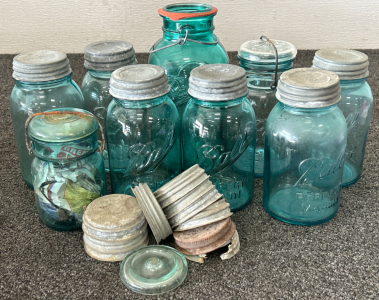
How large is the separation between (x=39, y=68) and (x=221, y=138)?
11.4 inches

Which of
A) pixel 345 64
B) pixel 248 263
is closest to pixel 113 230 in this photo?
pixel 248 263

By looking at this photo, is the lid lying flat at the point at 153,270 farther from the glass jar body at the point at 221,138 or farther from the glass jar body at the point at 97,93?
the glass jar body at the point at 97,93

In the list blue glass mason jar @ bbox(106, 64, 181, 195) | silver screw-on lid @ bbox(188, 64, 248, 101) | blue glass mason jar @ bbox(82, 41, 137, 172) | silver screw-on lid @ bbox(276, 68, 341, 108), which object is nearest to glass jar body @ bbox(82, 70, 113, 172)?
blue glass mason jar @ bbox(82, 41, 137, 172)

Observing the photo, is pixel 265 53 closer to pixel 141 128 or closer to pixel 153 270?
pixel 141 128

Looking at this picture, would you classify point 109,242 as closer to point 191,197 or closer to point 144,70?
point 191,197

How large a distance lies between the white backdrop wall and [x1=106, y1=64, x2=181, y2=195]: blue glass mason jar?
0.71 m

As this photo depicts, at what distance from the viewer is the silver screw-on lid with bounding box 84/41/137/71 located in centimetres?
73

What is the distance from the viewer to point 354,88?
72 centimetres

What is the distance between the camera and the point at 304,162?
0.65m

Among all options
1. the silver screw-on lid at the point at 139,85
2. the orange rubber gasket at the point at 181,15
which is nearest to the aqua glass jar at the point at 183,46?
the orange rubber gasket at the point at 181,15

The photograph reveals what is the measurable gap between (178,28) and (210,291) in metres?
0.41

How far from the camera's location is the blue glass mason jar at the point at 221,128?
0.61 m

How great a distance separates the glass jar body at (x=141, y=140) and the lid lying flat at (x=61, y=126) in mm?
48

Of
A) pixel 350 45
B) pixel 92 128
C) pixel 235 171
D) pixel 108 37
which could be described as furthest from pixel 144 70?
pixel 350 45
